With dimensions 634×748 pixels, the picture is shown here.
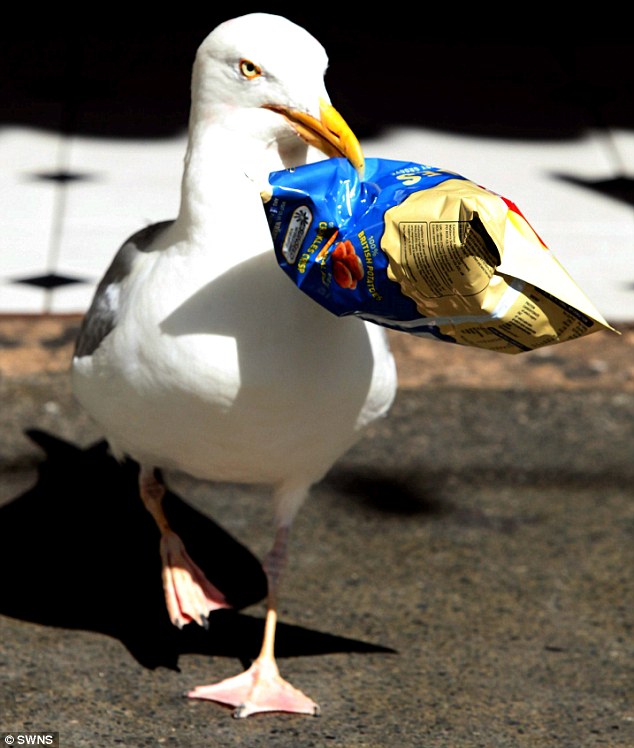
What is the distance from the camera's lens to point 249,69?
Answer: 290cm

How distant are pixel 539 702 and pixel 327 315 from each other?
3.44 ft

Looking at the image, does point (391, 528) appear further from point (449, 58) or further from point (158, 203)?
point (449, 58)

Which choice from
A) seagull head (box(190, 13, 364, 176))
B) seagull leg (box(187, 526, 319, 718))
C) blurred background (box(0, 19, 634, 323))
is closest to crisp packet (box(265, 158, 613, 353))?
seagull head (box(190, 13, 364, 176))

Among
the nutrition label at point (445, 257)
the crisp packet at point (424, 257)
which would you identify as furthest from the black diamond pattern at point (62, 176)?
the nutrition label at point (445, 257)

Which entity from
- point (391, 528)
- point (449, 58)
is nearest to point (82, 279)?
point (391, 528)

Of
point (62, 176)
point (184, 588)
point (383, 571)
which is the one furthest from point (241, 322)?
point (62, 176)

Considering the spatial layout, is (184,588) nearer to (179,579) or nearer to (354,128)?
(179,579)

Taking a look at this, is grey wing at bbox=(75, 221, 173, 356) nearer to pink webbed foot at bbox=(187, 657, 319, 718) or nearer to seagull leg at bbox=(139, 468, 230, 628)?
seagull leg at bbox=(139, 468, 230, 628)

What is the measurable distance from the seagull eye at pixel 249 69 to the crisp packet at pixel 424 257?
11.7 inches

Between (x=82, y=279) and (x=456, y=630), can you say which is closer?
(x=456, y=630)

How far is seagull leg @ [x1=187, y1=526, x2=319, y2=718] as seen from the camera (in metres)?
3.19

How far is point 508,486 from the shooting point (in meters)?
4.31

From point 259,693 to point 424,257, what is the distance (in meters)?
1.21

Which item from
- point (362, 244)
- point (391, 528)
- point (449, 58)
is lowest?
point (391, 528)
